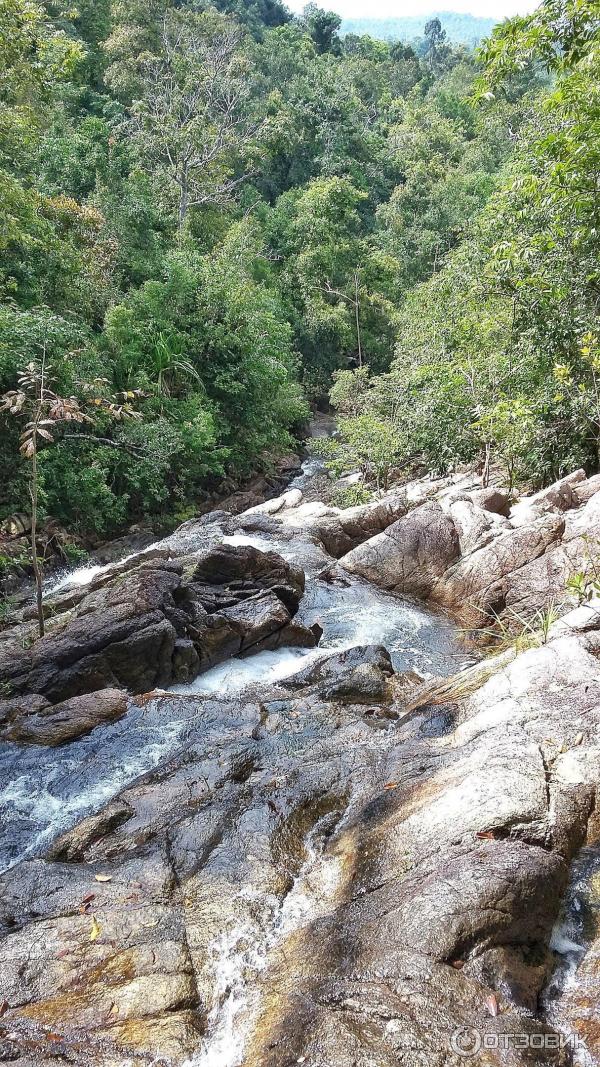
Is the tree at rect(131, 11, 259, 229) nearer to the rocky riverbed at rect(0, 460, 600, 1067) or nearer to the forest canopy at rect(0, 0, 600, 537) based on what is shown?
the forest canopy at rect(0, 0, 600, 537)

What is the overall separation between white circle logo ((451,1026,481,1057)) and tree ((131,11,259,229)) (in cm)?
2555

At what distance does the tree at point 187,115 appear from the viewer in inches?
962

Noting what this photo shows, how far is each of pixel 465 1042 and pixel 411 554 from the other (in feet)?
30.8

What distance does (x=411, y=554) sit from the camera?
11625mm

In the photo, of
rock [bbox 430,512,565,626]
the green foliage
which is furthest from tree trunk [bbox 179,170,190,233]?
rock [bbox 430,512,565,626]

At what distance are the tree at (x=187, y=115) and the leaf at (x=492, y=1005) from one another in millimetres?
25451

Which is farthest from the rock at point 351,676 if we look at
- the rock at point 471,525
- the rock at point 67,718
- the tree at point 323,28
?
the tree at point 323,28

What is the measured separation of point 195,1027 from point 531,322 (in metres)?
11.8

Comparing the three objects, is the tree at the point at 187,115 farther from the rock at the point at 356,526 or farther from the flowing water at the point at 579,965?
the flowing water at the point at 579,965

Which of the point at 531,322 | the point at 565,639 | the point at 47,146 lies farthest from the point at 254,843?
the point at 47,146

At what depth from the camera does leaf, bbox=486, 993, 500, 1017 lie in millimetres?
2590

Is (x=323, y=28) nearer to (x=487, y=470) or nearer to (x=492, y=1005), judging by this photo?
(x=487, y=470)

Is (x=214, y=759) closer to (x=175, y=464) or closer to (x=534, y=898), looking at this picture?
(x=534, y=898)

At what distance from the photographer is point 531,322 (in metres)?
11.8
